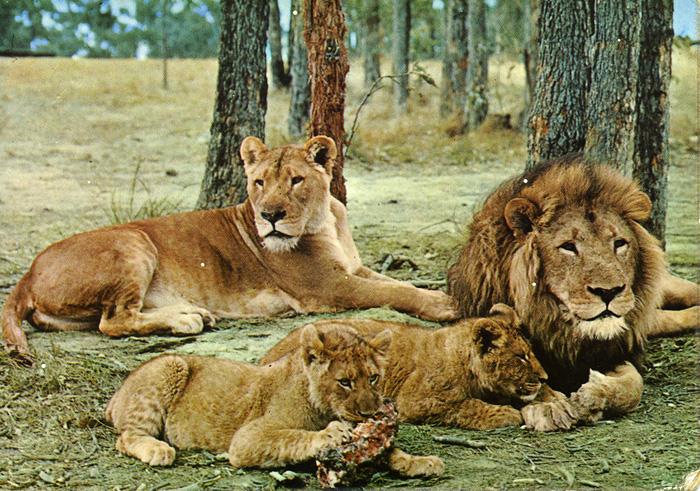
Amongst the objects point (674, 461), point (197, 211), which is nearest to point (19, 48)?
point (197, 211)

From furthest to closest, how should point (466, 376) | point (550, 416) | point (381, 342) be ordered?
point (466, 376), point (550, 416), point (381, 342)

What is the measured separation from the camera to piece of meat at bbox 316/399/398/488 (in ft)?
8.32

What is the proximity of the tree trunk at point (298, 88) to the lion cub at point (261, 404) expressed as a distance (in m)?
1.09

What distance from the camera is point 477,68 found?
6586 mm

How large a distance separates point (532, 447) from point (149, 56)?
1.93 meters

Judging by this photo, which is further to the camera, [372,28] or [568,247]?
[372,28]

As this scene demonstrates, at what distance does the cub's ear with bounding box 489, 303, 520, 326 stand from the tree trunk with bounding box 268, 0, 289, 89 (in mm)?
1185

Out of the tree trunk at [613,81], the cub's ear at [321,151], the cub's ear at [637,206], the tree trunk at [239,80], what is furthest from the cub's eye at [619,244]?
the tree trunk at [239,80]

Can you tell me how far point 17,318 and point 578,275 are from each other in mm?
1943

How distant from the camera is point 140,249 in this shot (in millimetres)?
3637

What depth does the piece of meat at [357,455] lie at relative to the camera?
8.32 feet

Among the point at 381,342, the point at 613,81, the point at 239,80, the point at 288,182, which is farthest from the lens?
the point at 613,81

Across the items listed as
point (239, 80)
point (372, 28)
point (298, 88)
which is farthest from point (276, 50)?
point (372, 28)

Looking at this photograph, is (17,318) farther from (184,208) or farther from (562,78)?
(562,78)
